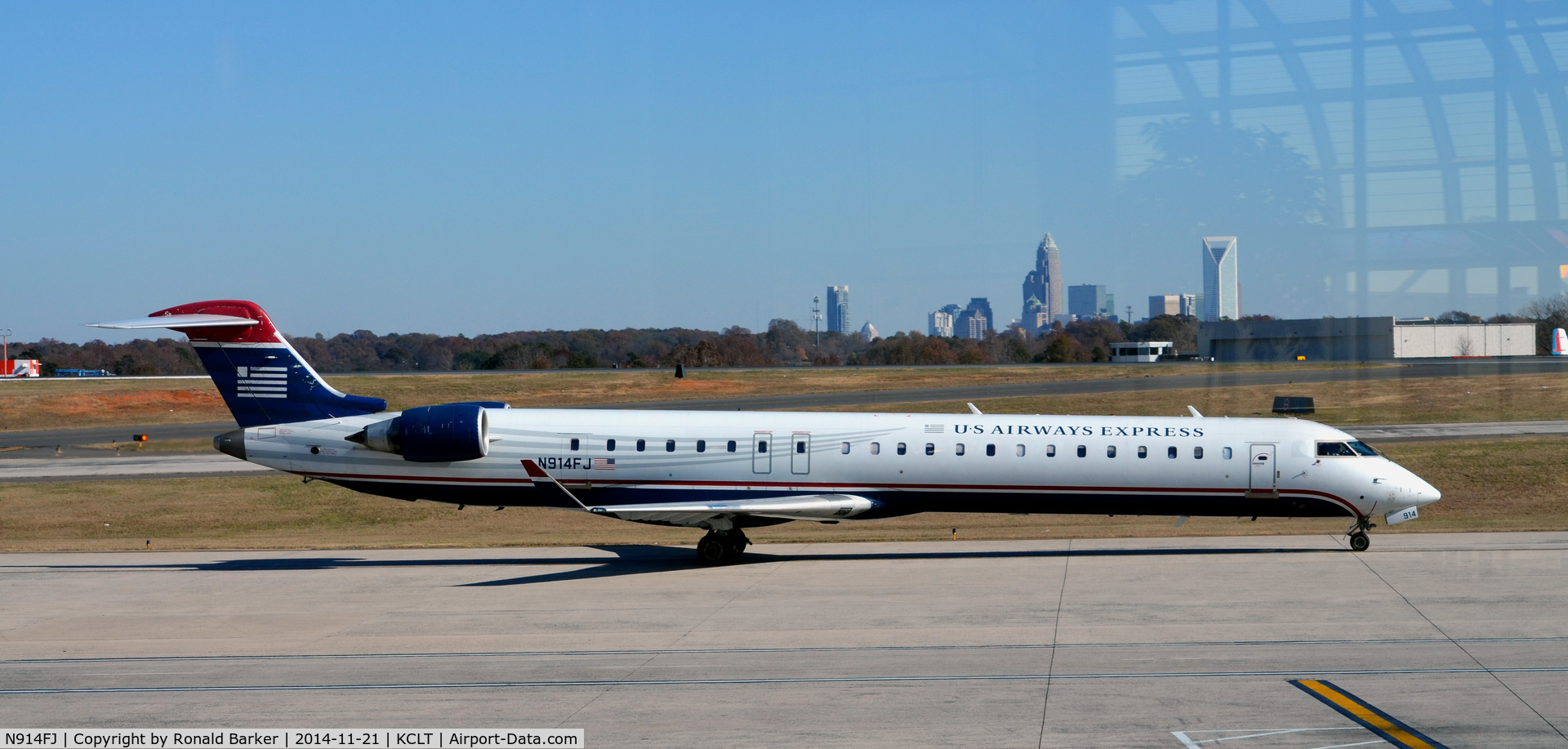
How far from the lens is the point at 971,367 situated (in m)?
77.9

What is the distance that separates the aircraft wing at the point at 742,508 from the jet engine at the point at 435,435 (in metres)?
1.03

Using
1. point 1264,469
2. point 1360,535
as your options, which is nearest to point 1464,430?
point 1360,535

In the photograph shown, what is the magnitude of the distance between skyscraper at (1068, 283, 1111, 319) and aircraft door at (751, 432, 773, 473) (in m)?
30.7

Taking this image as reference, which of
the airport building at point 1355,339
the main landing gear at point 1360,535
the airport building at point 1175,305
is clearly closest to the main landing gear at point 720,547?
the main landing gear at point 1360,535

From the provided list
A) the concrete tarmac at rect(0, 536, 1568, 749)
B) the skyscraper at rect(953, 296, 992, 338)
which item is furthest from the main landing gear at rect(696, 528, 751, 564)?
the skyscraper at rect(953, 296, 992, 338)

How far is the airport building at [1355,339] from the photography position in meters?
52.9

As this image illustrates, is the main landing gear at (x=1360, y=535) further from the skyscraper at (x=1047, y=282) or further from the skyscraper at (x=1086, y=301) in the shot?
the skyscraper at (x=1086, y=301)

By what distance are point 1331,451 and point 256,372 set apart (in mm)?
18781

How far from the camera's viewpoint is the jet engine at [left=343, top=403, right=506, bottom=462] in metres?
20.0

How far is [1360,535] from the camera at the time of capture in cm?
1944

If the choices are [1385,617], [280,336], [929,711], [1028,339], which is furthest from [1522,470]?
[1028,339]

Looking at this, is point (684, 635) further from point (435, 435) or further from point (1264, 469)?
point (1264, 469)

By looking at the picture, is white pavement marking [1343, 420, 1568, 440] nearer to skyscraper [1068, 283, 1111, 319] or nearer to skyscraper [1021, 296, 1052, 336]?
skyscraper [1068, 283, 1111, 319]

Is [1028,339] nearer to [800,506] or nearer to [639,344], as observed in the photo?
[639,344]
